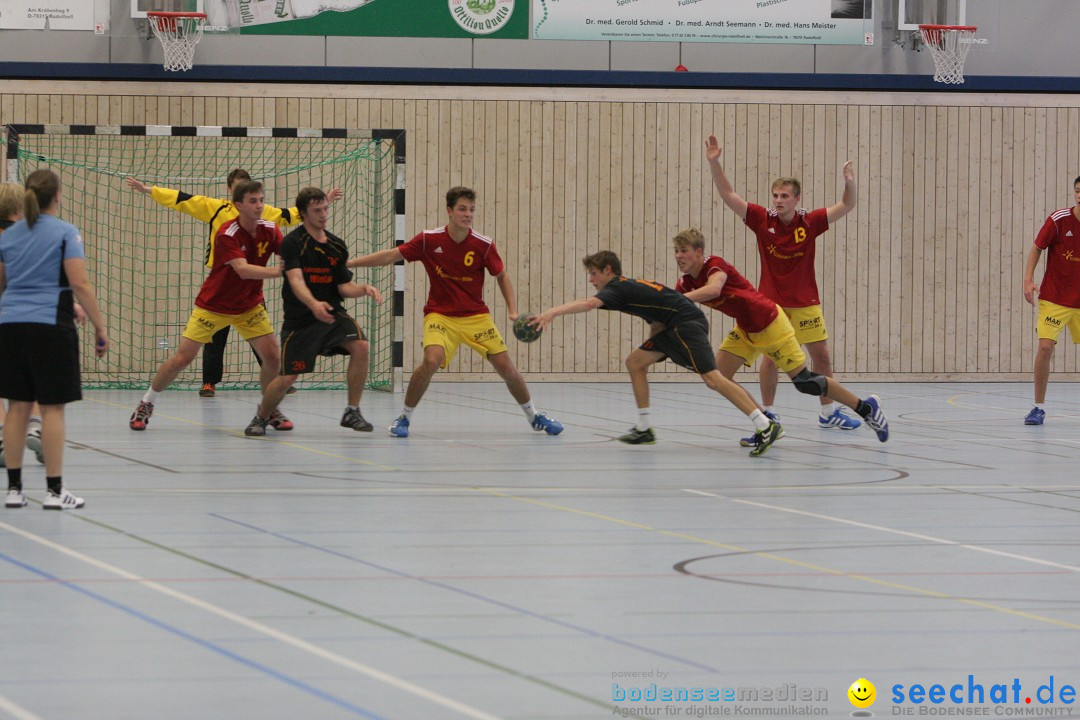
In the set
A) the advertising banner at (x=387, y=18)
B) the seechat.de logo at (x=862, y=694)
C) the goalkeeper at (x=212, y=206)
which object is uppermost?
the advertising banner at (x=387, y=18)

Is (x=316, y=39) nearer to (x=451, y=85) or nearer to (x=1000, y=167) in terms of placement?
(x=451, y=85)

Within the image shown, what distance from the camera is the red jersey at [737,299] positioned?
33.2 ft

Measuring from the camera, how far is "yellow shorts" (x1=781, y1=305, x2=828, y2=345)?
11.5 m

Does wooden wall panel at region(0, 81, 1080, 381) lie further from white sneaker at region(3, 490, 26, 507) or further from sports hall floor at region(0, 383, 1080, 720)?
white sneaker at region(3, 490, 26, 507)

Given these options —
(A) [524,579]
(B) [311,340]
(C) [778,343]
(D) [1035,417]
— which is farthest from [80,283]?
(D) [1035,417]

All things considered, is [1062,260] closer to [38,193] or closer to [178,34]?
[38,193]

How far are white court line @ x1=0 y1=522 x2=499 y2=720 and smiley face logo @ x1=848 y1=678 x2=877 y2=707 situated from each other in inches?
38.0

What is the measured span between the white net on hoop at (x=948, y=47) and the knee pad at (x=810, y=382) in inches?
318

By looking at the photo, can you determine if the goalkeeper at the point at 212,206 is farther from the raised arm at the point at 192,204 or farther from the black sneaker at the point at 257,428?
the black sneaker at the point at 257,428

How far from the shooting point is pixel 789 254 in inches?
450

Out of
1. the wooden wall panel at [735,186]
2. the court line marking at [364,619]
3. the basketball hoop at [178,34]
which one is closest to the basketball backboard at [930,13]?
the wooden wall panel at [735,186]

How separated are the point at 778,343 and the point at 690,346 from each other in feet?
2.79

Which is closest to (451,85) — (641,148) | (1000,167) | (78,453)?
(641,148)

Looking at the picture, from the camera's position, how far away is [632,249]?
17.3 metres
